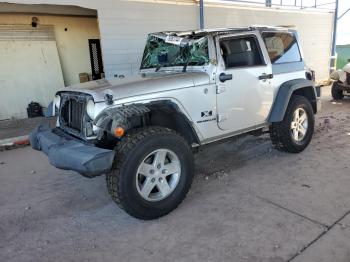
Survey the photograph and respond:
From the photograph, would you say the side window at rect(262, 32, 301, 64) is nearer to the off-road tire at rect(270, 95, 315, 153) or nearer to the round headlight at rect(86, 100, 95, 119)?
the off-road tire at rect(270, 95, 315, 153)

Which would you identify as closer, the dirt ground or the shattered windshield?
the dirt ground

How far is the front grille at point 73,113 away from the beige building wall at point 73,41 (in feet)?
20.4

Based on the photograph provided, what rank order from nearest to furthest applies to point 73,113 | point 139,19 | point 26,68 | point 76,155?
point 76,155 → point 73,113 → point 139,19 → point 26,68

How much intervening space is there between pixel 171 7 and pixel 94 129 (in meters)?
6.53

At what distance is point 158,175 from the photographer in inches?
134

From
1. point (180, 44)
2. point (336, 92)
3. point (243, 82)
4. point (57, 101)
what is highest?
point (180, 44)

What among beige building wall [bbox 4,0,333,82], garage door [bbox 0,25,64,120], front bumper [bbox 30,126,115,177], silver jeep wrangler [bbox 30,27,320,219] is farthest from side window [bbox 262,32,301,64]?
garage door [bbox 0,25,64,120]

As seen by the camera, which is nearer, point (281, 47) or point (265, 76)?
point (265, 76)

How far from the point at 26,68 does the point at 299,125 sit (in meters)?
7.60

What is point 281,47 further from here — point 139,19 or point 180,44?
point 139,19

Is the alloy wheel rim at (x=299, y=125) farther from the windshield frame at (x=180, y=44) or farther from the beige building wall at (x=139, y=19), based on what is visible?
the beige building wall at (x=139, y=19)

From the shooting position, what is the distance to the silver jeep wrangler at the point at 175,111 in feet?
10.3

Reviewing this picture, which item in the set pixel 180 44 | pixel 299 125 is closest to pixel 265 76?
pixel 299 125

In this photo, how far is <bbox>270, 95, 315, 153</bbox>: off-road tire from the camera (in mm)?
4840
